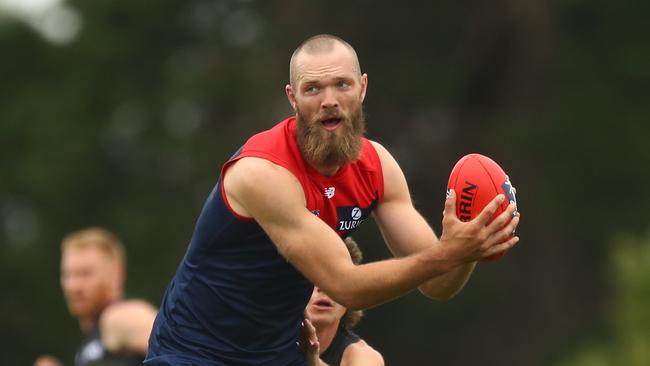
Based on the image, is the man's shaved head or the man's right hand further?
the man's shaved head

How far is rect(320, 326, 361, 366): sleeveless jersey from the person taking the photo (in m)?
8.34

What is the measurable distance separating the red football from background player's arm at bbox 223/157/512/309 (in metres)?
0.24

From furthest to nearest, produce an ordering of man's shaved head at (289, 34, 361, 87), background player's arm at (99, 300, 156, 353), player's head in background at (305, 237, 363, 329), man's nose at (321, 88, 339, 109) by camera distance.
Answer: background player's arm at (99, 300, 156, 353) → player's head in background at (305, 237, 363, 329) → man's shaved head at (289, 34, 361, 87) → man's nose at (321, 88, 339, 109)

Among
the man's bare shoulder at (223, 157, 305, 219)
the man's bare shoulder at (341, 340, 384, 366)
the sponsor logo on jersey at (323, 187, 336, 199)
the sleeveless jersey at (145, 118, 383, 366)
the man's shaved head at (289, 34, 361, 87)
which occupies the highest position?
the man's shaved head at (289, 34, 361, 87)

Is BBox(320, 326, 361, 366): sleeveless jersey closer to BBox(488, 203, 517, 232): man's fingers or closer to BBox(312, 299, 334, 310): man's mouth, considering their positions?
BBox(312, 299, 334, 310): man's mouth

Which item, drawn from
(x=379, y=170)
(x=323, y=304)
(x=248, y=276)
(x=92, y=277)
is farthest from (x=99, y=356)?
(x=379, y=170)

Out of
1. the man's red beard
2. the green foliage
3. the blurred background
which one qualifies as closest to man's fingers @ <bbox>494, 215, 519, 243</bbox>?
the man's red beard

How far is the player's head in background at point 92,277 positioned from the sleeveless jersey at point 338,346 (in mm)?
2670

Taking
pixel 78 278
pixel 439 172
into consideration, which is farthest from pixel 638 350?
pixel 439 172

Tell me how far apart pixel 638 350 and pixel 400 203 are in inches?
281

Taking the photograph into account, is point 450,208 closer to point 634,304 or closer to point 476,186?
point 476,186

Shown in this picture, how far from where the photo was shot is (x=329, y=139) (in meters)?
7.09

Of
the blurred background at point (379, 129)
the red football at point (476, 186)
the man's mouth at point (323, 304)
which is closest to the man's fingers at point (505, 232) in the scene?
the red football at point (476, 186)

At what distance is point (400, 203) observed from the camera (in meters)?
7.70
